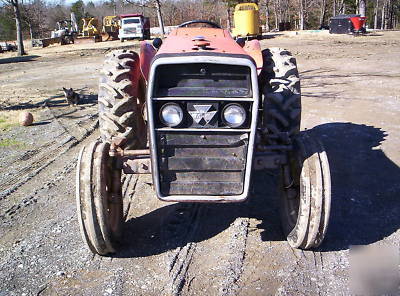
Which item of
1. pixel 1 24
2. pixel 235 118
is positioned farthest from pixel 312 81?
pixel 1 24

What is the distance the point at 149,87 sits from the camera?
3289 millimetres

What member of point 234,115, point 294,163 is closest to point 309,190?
point 294,163

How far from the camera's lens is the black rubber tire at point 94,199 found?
357cm

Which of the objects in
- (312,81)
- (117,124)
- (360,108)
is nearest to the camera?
(117,124)

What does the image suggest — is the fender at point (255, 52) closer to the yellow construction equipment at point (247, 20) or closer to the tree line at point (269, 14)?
the yellow construction equipment at point (247, 20)

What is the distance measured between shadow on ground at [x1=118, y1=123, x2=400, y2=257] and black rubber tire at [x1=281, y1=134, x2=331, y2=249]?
32 cm

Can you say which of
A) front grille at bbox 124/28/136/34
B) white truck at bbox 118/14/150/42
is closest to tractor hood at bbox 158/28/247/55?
white truck at bbox 118/14/150/42

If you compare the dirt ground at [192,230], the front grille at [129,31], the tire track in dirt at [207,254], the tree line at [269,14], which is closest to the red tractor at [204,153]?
the dirt ground at [192,230]

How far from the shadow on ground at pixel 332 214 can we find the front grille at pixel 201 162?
0.79 metres

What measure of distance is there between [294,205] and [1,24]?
58009 millimetres

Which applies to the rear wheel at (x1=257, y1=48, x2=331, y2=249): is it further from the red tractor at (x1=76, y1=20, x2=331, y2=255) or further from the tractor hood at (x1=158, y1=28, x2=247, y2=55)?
the tractor hood at (x1=158, y1=28, x2=247, y2=55)

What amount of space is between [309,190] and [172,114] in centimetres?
132

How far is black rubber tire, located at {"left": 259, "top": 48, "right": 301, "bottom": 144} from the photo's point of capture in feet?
15.0

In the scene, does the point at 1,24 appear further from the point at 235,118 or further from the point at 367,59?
the point at 235,118
